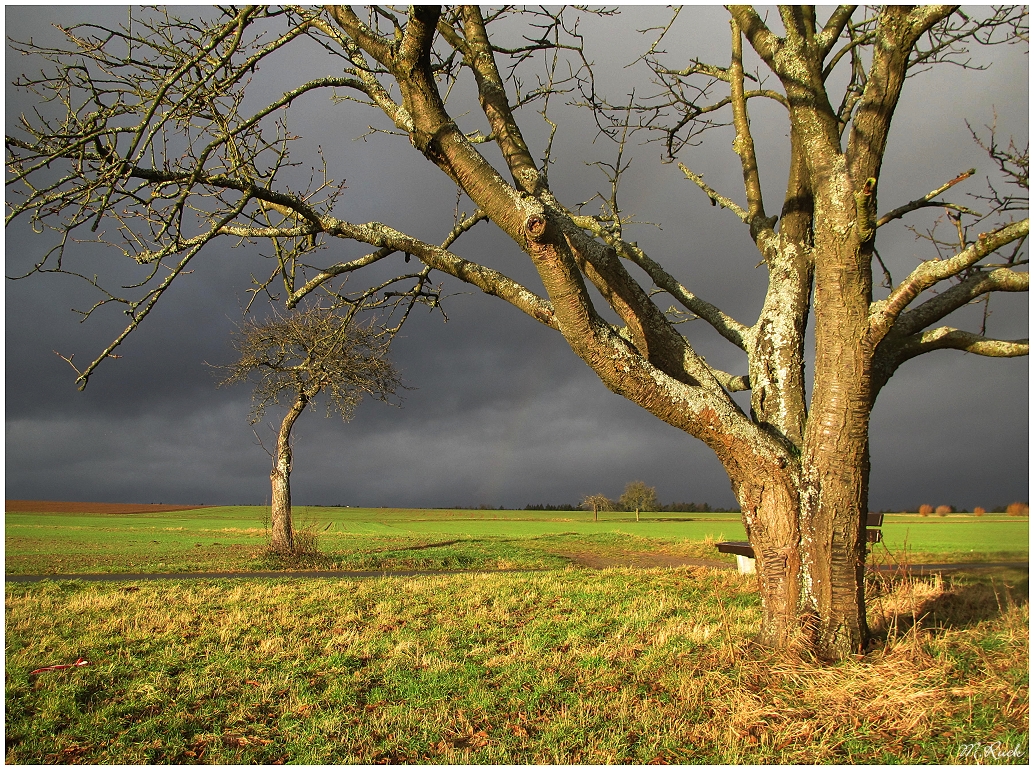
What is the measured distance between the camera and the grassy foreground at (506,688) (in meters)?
4.00

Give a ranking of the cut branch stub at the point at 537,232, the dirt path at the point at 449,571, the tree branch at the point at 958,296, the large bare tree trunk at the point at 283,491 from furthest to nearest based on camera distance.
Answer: the large bare tree trunk at the point at 283,491 < the dirt path at the point at 449,571 < the tree branch at the point at 958,296 < the cut branch stub at the point at 537,232

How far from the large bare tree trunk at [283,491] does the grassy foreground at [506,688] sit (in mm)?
8720

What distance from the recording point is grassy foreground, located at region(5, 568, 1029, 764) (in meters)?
4.00

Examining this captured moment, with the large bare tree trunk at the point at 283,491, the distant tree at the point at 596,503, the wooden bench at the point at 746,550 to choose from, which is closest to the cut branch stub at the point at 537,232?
the wooden bench at the point at 746,550

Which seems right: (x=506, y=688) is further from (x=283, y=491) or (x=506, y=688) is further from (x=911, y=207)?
(x=283, y=491)

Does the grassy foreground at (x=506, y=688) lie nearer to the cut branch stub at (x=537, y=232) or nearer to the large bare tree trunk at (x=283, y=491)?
the cut branch stub at (x=537, y=232)

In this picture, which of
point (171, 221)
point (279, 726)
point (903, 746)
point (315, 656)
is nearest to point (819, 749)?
point (903, 746)

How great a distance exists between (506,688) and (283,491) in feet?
45.5

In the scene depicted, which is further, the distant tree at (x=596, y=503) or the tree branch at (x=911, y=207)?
the distant tree at (x=596, y=503)

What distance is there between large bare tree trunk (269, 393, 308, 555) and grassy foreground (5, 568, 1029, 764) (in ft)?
28.6

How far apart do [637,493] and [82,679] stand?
212ft

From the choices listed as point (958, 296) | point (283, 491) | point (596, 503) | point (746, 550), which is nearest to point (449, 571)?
point (283, 491)

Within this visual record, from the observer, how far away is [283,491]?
17219mm

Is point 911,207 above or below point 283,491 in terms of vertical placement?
above
